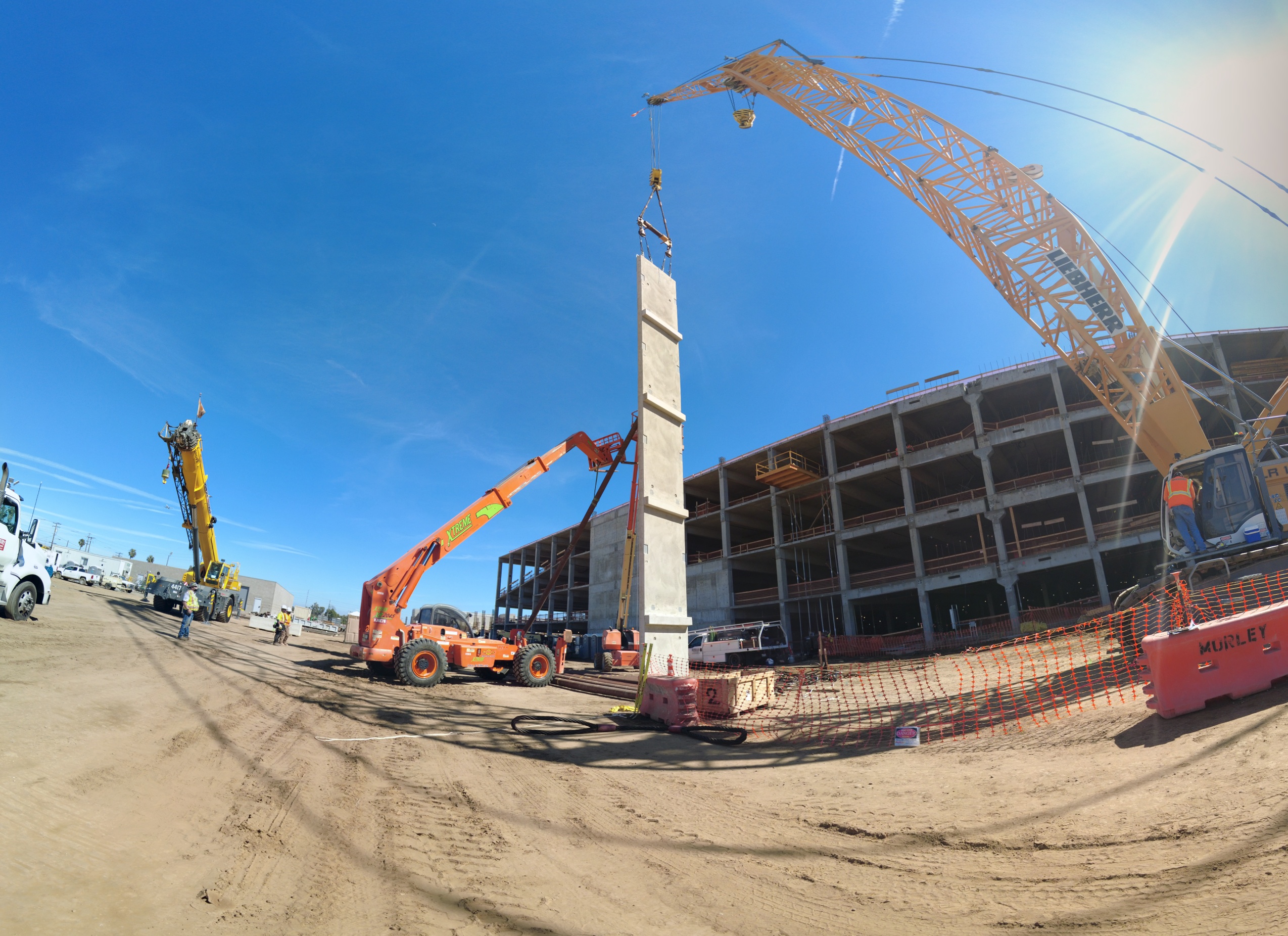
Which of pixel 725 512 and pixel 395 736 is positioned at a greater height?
pixel 725 512

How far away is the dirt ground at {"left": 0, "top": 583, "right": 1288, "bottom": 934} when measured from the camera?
317 cm

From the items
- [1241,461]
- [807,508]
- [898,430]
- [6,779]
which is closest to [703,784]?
[6,779]

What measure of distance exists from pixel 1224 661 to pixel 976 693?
232 inches

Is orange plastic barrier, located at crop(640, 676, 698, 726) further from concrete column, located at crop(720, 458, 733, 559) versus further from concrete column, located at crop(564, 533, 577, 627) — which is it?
concrete column, located at crop(564, 533, 577, 627)

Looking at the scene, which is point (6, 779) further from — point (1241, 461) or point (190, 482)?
point (190, 482)

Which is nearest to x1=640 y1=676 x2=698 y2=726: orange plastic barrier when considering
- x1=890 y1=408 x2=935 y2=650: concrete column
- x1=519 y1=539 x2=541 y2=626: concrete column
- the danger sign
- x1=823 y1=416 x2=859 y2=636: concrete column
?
the danger sign

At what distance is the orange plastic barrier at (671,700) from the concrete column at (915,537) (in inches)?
814

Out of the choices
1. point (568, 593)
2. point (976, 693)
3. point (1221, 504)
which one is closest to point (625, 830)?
point (976, 693)

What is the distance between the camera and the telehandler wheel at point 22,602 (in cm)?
1384

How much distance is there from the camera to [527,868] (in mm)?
3953

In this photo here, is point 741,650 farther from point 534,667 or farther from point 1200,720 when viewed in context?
point 1200,720

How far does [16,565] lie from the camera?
45.7 ft

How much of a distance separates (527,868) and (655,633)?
21.6ft

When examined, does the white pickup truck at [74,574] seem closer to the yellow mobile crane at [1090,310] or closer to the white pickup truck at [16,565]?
the white pickup truck at [16,565]
